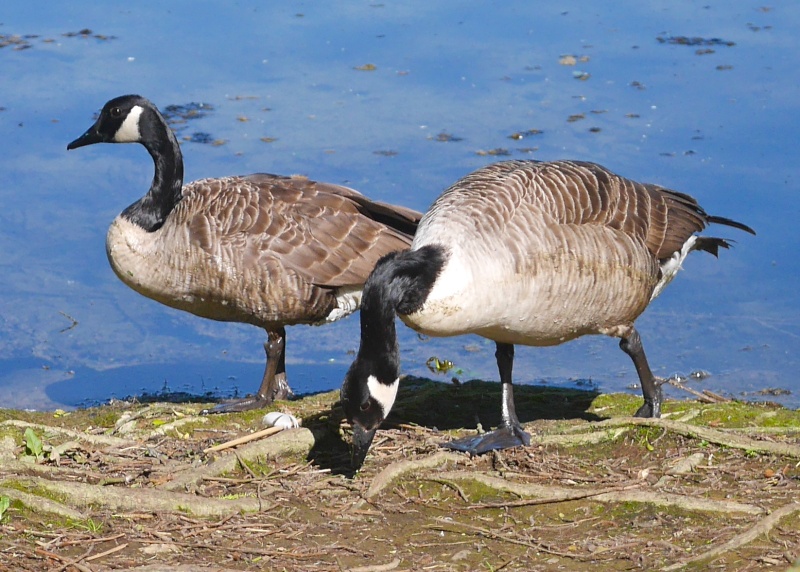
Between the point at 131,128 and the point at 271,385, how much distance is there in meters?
2.21

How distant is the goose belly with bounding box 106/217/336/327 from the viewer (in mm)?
7688

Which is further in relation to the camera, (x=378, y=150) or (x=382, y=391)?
(x=378, y=150)

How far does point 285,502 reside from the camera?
5742 mm

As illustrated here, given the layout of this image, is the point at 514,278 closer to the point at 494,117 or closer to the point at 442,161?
the point at 442,161

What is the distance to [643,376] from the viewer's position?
694cm

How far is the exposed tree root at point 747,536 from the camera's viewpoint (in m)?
4.83

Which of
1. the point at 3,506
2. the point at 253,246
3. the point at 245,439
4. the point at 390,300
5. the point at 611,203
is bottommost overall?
the point at 245,439

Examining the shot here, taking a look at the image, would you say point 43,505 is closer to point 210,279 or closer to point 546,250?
point 210,279

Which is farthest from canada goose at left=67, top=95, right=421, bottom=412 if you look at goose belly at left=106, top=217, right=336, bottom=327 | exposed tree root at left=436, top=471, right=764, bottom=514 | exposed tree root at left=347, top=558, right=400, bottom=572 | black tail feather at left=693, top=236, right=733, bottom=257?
exposed tree root at left=347, top=558, right=400, bottom=572

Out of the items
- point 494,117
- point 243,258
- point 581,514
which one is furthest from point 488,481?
point 494,117

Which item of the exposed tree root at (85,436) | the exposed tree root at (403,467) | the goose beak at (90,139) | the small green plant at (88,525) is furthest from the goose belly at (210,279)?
the small green plant at (88,525)

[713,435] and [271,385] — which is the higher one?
[713,435]

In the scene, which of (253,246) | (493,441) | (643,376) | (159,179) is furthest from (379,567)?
(159,179)

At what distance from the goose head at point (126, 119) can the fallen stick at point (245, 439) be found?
2.79 m
